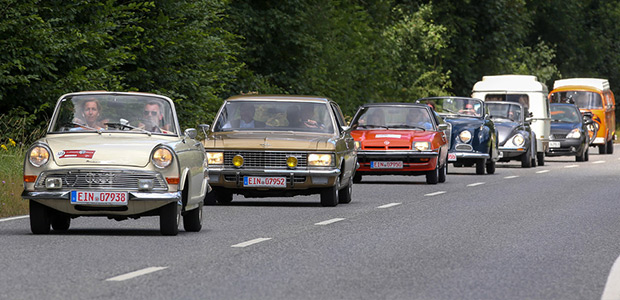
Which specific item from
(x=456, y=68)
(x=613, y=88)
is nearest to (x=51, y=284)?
(x=456, y=68)

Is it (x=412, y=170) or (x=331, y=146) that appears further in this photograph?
(x=412, y=170)

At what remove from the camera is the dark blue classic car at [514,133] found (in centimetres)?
3347

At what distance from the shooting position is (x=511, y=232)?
1455 cm

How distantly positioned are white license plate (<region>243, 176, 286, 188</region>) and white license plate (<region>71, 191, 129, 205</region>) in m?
5.04

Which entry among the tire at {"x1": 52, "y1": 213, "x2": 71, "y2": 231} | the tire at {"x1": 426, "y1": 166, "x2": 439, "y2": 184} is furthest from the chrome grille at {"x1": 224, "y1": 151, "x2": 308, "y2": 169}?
the tire at {"x1": 426, "y1": 166, "x2": 439, "y2": 184}

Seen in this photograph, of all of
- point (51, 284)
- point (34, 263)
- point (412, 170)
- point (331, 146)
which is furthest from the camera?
point (412, 170)

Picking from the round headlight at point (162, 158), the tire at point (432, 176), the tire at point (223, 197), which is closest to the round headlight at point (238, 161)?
the tire at point (223, 197)

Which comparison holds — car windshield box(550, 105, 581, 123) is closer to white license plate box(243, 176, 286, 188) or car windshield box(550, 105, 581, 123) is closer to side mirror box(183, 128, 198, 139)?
white license plate box(243, 176, 286, 188)

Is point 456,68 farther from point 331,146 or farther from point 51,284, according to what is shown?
point 51,284

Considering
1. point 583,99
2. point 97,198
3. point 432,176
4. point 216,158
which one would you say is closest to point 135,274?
point 97,198

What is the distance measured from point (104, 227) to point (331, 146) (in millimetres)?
4339

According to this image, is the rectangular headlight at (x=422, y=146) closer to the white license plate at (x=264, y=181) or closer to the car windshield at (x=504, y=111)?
the white license plate at (x=264, y=181)

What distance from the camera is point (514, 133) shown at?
33438 mm

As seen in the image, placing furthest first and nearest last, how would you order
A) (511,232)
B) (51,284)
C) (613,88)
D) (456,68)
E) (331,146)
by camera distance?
(613,88)
(456,68)
(331,146)
(511,232)
(51,284)
